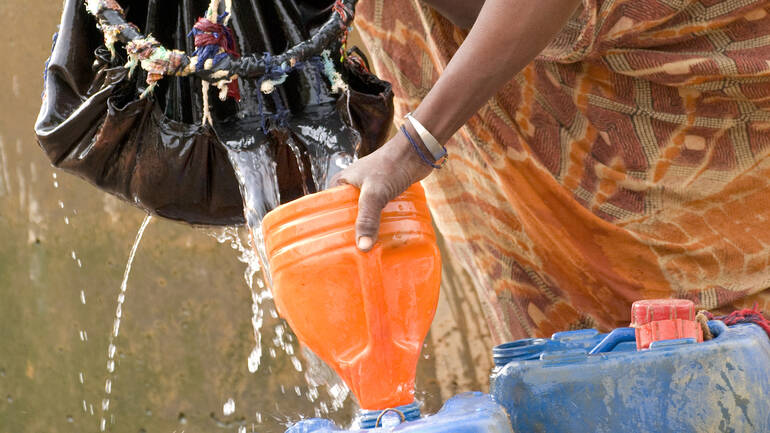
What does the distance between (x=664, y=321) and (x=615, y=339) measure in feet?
0.28

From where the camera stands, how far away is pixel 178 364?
9.66 ft

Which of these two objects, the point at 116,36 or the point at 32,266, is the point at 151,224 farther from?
the point at 116,36

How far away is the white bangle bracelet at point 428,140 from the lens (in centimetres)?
95

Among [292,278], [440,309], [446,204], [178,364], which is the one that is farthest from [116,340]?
[292,278]

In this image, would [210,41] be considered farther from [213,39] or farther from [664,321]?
[664,321]

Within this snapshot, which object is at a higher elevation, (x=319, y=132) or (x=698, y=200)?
(x=319, y=132)

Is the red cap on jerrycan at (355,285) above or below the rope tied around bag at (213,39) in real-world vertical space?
below

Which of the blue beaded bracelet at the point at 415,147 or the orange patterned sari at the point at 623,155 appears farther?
the orange patterned sari at the point at 623,155

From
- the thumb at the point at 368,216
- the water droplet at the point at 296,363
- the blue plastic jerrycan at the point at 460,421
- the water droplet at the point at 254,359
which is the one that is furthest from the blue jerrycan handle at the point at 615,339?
the water droplet at the point at 296,363

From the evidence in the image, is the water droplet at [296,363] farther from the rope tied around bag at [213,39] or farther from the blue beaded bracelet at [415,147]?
the blue beaded bracelet at [415,147]

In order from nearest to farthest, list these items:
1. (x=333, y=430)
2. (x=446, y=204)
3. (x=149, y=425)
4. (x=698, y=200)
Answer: (x=333, y=430)
(x=698, y=200)
(x=446, y=204)
(x=149, y=425)

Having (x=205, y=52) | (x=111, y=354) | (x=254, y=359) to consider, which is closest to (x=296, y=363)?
(x=254, y=359)

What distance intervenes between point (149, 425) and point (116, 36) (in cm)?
226

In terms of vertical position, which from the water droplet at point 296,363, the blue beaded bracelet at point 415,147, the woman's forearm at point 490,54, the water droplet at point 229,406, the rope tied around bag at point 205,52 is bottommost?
the water droplet at point 229,406
